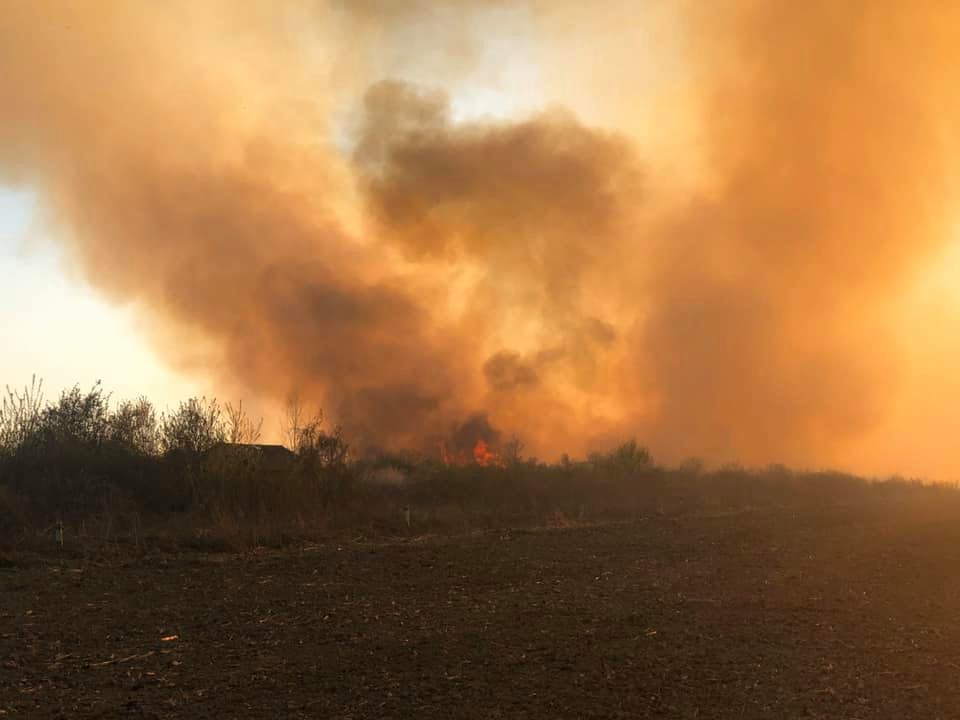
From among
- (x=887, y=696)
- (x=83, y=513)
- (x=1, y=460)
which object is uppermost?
(x=1, y=460)

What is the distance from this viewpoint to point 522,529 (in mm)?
17344

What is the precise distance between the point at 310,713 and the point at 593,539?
35.4 feet

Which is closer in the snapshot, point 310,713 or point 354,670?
point 310,713

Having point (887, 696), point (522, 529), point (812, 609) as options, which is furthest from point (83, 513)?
point (887, 696)

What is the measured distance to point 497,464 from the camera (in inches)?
1057

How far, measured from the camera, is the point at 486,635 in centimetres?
792

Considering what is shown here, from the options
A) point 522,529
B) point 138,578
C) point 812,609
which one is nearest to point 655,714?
point 812,609

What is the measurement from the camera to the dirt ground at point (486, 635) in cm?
583

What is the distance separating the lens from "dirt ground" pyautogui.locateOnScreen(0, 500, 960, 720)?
19.1 feet

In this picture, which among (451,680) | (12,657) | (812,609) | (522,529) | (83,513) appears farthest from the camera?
(522,529)

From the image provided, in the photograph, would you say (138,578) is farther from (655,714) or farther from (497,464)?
(497,464)

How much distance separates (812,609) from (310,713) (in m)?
5.81

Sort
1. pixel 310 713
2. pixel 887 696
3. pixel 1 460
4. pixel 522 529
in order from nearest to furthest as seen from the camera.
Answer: pixel 310 713, pixel 887 696, pixel 1 460, pixel 522 529

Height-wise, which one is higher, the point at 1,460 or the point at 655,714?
the point at 1,460
